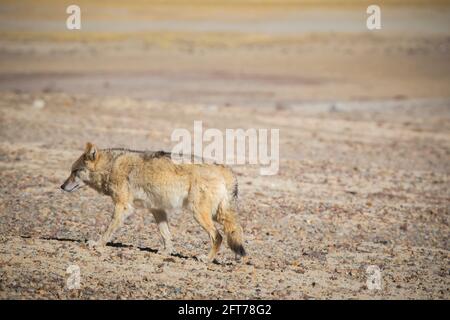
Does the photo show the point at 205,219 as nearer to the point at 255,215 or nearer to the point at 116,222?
the point at 116,222

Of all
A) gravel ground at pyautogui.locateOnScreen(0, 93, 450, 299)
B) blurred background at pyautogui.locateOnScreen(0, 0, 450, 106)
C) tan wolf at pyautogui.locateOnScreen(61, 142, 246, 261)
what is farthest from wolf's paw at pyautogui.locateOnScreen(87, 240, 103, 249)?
blurred background at pyautogui.locateOnScreen(0, 0, 450, 106)

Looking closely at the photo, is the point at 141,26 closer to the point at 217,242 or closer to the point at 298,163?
the point at 298,163

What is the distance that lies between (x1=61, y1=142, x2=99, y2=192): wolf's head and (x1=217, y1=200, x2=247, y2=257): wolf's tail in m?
1.86

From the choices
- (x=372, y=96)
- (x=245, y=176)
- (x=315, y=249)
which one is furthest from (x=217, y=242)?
(x=372, y=96)

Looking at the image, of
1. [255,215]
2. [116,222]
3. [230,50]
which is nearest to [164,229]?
[116,222]

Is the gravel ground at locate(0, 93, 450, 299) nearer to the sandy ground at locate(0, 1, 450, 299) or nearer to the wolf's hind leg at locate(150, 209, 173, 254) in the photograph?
the sandy ground at locate(0, 1, 450, 299)

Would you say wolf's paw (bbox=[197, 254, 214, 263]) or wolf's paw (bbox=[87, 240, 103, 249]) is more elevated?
wolf's paw (bbox=[87, 240, 103, 249])

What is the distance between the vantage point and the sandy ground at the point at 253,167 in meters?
9.53

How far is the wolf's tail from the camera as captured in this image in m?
9.62

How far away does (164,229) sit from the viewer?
34.4 feet

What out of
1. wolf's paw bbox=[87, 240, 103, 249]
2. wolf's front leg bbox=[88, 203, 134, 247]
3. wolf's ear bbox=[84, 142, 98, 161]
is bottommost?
wolf's paw bbox=[87, 240, 103, 249]

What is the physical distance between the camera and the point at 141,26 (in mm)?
57250

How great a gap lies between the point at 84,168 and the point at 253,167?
249 inches

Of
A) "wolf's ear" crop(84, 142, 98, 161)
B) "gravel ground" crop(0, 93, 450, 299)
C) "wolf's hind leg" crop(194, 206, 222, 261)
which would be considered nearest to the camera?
"gravel ground" crop(0, 93, 450, 299)
